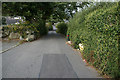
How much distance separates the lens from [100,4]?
477 centimetres

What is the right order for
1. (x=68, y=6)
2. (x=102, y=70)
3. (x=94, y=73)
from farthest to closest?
(x=68, y=6)
(x=94, y=73)
(x=102, y=70)

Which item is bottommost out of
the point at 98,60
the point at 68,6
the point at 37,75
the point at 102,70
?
the point at 37,75

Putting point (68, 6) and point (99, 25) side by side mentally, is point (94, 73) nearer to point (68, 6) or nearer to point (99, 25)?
point (99, 25)

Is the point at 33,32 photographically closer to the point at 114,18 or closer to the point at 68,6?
the point at 68,6

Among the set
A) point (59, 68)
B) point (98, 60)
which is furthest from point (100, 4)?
point (59, 68)

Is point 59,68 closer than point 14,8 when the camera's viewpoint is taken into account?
Yes

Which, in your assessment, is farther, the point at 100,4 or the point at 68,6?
the point at 68,6

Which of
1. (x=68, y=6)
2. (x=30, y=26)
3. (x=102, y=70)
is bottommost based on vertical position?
(x=102, y=70)

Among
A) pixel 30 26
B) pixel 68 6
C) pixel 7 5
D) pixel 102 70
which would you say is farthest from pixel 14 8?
pixel 102 70

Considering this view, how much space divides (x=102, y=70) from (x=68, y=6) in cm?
1222

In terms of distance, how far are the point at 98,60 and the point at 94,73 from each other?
1.51 ft

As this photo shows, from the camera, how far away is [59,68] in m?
4.01

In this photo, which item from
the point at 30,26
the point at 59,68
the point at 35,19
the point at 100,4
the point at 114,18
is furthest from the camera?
the point at 35,19

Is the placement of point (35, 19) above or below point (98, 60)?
above
